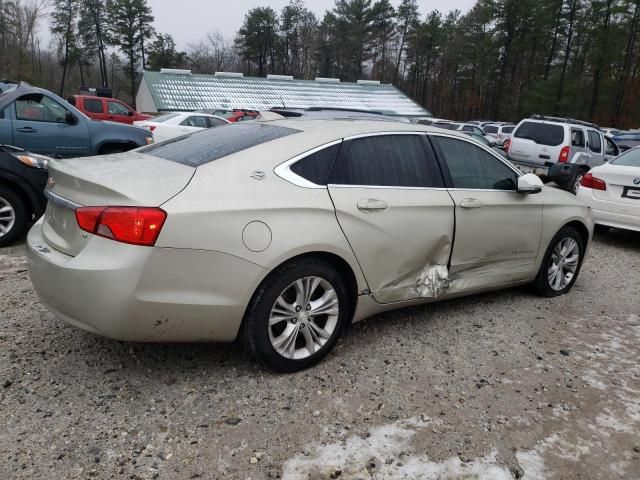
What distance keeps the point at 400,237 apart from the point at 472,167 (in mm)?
1094

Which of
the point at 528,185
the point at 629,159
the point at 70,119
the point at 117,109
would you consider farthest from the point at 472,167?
the point at 117,109

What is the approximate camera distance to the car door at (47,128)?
22.5ft

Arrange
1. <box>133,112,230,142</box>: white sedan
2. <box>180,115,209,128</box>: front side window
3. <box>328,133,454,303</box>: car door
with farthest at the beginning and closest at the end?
1. <box>180,115,209,128</box>: front side window
2. <box>133,112,230,142</box>: white sedan
3. <box>328,133,454,303</box>: car door

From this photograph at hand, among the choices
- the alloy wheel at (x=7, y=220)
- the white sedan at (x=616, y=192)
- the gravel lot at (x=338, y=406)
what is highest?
the white sedan at (x=616, y=192)

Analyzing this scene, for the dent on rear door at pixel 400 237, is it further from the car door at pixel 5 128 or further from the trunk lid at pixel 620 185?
the car door at pixel 5 128

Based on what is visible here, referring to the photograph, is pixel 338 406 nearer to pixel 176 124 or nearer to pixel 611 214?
pixel 611 214

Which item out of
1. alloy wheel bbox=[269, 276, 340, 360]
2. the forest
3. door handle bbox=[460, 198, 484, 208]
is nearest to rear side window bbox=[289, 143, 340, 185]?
alloy wheel bbox=[269, 276, 340, 360]

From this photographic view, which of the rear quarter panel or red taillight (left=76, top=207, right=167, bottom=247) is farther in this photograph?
the rear quarter panel

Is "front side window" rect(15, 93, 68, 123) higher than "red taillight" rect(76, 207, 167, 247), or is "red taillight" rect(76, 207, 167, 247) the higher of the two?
"front side window" rect(15, 93, 68, 123)

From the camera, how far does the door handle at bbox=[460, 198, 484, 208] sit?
381 cm

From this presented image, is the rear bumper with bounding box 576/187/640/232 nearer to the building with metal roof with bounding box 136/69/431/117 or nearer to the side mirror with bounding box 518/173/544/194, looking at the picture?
the side mirror with bounding box 518/173/544/194

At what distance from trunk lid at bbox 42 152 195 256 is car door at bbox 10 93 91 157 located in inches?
171

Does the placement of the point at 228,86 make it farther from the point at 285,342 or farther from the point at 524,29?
the point at 285,342

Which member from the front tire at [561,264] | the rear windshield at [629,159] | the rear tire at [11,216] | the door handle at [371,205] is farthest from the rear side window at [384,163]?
the rear windshield at [629,159]
